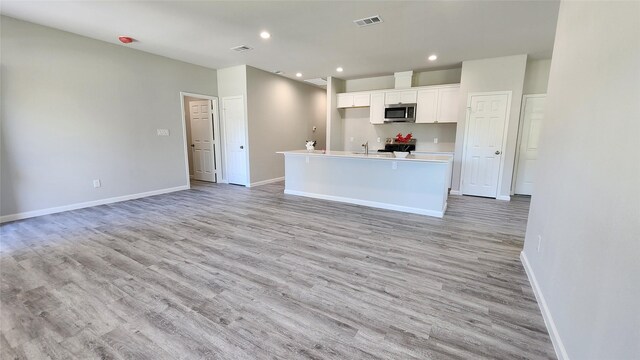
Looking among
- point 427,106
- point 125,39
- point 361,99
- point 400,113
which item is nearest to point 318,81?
point 361,99

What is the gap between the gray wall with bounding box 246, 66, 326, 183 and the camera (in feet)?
20.5

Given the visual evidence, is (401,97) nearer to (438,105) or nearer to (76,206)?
(438,105)

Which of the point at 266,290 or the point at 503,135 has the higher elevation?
the point at 503,135

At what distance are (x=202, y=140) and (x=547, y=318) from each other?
713cm

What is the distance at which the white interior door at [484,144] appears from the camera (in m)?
5.15

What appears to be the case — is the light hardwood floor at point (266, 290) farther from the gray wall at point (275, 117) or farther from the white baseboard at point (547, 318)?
the gray wall at point (275, 117)

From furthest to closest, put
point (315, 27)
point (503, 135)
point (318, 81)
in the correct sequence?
point (318, 81), point (503, 135), point (315, 27)

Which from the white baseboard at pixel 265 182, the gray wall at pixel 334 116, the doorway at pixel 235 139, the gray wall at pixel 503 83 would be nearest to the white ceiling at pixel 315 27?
the gray wall at pixel 503 83

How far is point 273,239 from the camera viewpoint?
3.24 m

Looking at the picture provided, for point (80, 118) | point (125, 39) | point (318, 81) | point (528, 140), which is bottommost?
point (528, 140)

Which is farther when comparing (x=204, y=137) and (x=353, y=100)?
(x=353, y=100)

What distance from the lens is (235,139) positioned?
642 cm

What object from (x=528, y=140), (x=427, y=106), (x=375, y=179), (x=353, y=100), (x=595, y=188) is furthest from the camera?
(x=353, y=100)

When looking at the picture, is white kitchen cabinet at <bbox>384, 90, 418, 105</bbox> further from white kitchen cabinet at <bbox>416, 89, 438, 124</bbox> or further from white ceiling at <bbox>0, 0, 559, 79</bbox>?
white ceiling at <bbox>0, 0, 559, 79</bbox>
